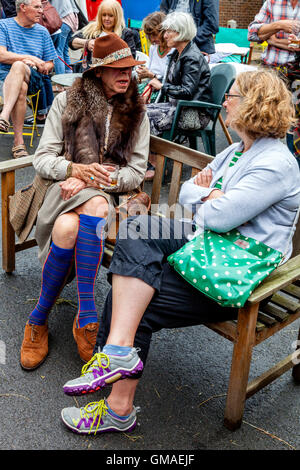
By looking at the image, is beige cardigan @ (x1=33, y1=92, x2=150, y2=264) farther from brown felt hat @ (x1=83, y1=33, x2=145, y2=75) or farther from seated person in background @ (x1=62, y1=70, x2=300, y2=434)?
seated person in background @ (x1=62, y1=70, x2=300, y2=434)

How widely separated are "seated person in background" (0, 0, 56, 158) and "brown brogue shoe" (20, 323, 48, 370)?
3.24 m

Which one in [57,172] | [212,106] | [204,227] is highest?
[204,227]

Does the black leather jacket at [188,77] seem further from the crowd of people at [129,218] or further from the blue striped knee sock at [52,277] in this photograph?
the blue striped knee sock at [52,277]

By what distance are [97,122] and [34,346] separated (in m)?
1.25

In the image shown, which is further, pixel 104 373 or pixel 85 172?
pixel 85 172

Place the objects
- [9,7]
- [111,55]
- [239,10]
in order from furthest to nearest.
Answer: [239,10], [9,7], [111,55]

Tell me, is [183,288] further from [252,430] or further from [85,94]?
[85,94]

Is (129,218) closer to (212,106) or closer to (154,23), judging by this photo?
(212,106)

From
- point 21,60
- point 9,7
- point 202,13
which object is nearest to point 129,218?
point 21,60

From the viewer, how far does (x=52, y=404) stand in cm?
247

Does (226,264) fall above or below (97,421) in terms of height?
A: above

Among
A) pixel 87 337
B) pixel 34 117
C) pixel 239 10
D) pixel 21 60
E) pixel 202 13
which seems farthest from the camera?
pixel 239 10

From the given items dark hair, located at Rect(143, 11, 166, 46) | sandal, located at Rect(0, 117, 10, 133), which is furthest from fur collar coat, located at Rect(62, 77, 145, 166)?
dark hair, located at Rect(143, 11, 166, 46)

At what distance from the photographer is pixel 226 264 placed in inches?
84.9
